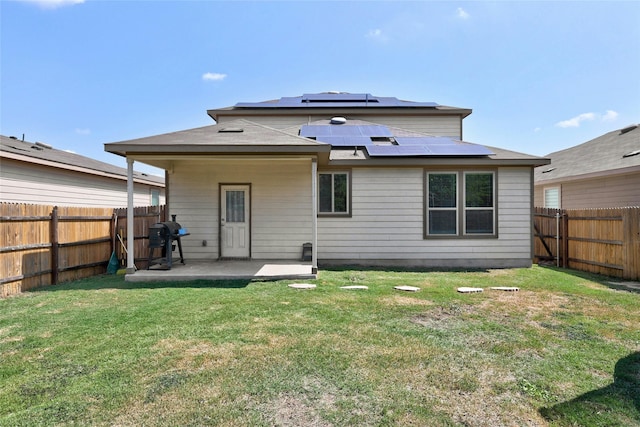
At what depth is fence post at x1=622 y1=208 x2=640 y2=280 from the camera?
7406 mm

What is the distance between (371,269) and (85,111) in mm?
18073

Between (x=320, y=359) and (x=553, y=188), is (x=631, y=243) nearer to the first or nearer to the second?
(x=553, y=188)

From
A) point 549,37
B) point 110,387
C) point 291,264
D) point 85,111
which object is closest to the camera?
point 110,387

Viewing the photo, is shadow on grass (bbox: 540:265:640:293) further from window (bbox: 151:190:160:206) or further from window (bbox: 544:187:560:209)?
window (bbox: 151:190:160:206)

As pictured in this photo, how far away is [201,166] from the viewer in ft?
30.5

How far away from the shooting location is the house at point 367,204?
8859 mm

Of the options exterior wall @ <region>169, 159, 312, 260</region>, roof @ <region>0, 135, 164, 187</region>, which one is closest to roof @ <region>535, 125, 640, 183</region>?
exterior wall @ <region>169, 159, 312, 260</region>

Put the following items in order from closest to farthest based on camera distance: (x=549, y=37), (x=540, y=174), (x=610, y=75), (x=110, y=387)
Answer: (x=110, y=387) → (x=549, y=37) → (x=610, y=75) → (x=540, y=174)

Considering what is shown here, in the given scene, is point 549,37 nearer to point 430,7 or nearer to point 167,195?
point 430,7

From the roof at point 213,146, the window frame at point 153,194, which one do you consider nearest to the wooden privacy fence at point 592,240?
the roof at point 213,146

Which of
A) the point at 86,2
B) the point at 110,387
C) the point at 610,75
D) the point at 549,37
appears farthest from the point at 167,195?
the point at 610,75

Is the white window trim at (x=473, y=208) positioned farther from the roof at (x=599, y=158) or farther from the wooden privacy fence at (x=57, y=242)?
the wooden privacy fence at (x=57, y=242)

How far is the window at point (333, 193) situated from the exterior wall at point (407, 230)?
0.22 m

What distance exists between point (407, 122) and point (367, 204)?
624cm
